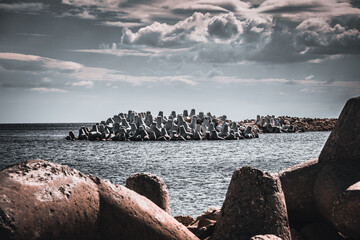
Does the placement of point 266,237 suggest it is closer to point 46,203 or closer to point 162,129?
point 46,203

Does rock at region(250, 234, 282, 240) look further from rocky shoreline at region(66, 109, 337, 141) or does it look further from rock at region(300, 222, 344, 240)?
rocky shoreline at region(66, 109, 337, 141)

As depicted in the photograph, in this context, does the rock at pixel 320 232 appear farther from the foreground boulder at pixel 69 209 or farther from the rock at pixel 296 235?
the foreground boulder at pixel 69 209

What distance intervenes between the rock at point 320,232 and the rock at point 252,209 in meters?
0.95

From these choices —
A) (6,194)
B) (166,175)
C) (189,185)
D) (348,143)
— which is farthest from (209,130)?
(6,194)

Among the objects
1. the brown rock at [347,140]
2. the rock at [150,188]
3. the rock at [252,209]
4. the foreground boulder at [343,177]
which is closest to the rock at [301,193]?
the foreground boulder at [343,177]

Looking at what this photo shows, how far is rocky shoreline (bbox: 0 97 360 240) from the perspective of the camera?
3865 millimetres

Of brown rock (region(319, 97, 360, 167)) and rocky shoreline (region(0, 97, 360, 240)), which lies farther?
brown rock (region(319, 97, 360, 167))

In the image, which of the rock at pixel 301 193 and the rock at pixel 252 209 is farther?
the rock at pixel 301 193

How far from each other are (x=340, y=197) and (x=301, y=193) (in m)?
0.97

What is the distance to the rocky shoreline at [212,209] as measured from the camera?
12.7ft

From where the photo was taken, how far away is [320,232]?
6.11m

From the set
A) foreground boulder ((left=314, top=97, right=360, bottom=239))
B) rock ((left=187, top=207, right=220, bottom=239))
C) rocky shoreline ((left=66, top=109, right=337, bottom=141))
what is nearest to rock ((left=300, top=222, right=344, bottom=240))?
foreground boulder ((left=314, top=97, right=360, bottom=239))

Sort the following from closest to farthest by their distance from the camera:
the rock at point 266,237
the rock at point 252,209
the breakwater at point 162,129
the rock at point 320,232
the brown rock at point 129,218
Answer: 1. the brown rock at point 129,218
2. the rock at point 266,237
3. the rock at point 252,209
4. the rock at point 320,232
5. the breakwater at point 162,129

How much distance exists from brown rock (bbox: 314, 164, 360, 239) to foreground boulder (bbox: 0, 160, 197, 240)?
85.1 inches
